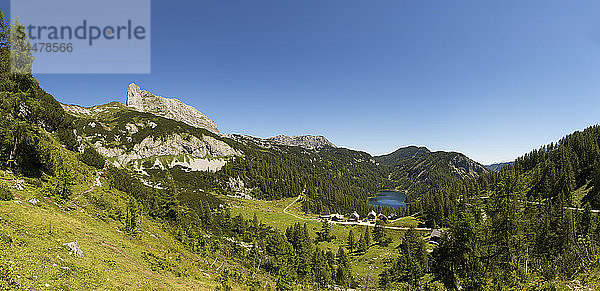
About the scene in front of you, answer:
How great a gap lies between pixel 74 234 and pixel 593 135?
258341 mm

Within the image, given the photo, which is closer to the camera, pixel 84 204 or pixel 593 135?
pixel 84 204

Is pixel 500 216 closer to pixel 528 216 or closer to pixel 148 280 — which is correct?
pixel 528 216

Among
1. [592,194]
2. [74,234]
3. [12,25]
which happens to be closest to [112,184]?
[12,25]

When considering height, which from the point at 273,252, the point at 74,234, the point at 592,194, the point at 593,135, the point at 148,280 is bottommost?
the point at 273,252

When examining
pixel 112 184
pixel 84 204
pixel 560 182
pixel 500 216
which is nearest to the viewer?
pixel 500 216

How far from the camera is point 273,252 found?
8094 cm

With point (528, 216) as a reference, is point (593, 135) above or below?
above

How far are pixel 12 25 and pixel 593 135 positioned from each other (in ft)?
879

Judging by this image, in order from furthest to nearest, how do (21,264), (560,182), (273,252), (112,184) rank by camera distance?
1. (560,182)
2. (273,252)
3. (112,184)
4. (21,264)

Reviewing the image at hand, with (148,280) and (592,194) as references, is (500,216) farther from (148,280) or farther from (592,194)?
(592,194)

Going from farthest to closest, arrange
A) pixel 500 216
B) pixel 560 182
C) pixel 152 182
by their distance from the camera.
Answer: pixel 152 182
pixel 560 182
pixel 500 216

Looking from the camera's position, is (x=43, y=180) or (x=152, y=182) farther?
(x=152, y=182)

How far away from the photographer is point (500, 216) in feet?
61.1

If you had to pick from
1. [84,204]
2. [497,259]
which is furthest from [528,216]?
[84,204]
